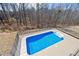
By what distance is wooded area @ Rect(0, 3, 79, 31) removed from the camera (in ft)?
7.01

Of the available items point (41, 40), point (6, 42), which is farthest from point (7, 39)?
point (41, 40)

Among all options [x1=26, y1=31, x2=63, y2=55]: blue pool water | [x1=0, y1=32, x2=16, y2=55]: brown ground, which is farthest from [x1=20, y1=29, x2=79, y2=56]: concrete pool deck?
[x1=0, y1=32, x2=16, y2=55]: brown ground

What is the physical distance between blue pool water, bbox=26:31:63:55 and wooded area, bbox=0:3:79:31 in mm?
140

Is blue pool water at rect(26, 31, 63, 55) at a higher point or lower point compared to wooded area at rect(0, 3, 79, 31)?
lower

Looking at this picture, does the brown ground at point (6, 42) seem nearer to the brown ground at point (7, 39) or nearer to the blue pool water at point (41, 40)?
the brown ground at point (7, 39)

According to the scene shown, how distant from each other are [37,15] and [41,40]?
385mm

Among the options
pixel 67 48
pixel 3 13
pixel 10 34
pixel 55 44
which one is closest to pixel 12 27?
pixel 10 34

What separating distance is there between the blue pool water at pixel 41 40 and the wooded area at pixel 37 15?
5.5 inches

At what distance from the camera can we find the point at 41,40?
2.16 meters

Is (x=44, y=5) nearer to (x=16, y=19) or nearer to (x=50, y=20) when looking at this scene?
(x=50, y=20)

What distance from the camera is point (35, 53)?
211 cm

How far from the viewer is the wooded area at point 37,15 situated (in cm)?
214

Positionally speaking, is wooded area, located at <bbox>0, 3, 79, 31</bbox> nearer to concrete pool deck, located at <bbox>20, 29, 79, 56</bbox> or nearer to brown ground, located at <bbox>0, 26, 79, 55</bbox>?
A: brown ground, located at <bbox>0, 26, 79, 55</bbox>

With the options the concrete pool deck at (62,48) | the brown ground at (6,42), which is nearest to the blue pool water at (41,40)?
the concrete pool deck at (62,48)
